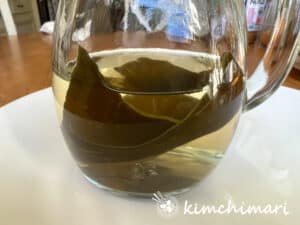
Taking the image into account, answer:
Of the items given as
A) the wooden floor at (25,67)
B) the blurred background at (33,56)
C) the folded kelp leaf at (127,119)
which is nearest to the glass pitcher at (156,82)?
the folded kelp leaf at (127,119)

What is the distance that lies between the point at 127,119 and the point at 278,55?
0.15 meters

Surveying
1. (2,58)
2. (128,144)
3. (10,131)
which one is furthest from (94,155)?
(2,58)

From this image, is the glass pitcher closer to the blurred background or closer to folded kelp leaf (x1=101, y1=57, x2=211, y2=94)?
folded kelp leaf (x1=101, y1=57, x2=211, y2=94)

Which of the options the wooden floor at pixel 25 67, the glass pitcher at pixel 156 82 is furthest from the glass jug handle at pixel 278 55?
the wooden floor at pixel 25 67

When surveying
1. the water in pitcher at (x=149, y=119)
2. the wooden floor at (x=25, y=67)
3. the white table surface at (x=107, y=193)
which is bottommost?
the wooden floor at (x=25, y=67)

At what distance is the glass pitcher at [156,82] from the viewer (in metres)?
0.29

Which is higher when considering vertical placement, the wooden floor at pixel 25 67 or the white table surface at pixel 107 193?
the white table surface at pixel 107 193

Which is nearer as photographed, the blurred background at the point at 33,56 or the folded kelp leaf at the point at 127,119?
the folded kelp leaf at the point at 127,119

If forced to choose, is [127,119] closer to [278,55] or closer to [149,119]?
[149,119]

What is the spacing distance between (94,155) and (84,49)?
0.09 meters

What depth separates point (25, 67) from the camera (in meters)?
0.73

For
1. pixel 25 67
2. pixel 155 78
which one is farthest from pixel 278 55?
pixel 25 67

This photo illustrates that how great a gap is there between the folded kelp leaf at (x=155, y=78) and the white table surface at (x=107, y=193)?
8cm

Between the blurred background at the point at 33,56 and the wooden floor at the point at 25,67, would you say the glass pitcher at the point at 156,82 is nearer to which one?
the blurred background at the point at 33,56
